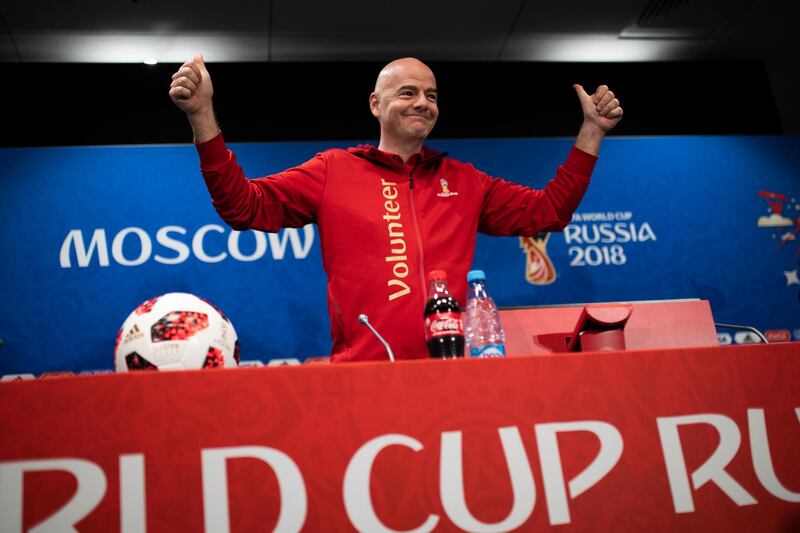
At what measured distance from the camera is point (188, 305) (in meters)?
1.82

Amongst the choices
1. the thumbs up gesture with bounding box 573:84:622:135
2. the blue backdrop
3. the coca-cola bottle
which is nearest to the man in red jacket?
the thumbs up gesture with bounding box 573:84:622:135

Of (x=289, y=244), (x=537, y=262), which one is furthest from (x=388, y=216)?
(x=537, y=262)

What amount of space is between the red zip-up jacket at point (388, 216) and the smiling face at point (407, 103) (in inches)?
3.4

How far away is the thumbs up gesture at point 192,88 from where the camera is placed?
166 cm

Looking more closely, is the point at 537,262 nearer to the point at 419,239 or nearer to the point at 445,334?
the point at 419,239

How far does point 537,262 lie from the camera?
3350mm

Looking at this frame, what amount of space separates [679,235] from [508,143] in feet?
2.89

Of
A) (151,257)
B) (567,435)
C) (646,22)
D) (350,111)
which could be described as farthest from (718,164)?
(567,435)

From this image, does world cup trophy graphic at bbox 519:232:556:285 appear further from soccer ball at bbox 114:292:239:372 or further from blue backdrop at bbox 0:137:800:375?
soccer ball at bbox 114:292:239:372

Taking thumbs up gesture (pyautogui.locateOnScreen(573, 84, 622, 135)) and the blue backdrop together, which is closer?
thumbs up gesture (pyautogui.locateOnScreen(573, 84, 622, 135))

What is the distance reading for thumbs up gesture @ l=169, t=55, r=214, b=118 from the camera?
1662mm

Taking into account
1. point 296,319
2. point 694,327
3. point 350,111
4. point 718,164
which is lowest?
point 694,327

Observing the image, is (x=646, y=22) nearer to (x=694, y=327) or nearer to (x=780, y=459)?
(x=694, y=327)

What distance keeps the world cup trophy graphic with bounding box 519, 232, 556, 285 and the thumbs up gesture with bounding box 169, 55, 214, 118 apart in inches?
75.5
